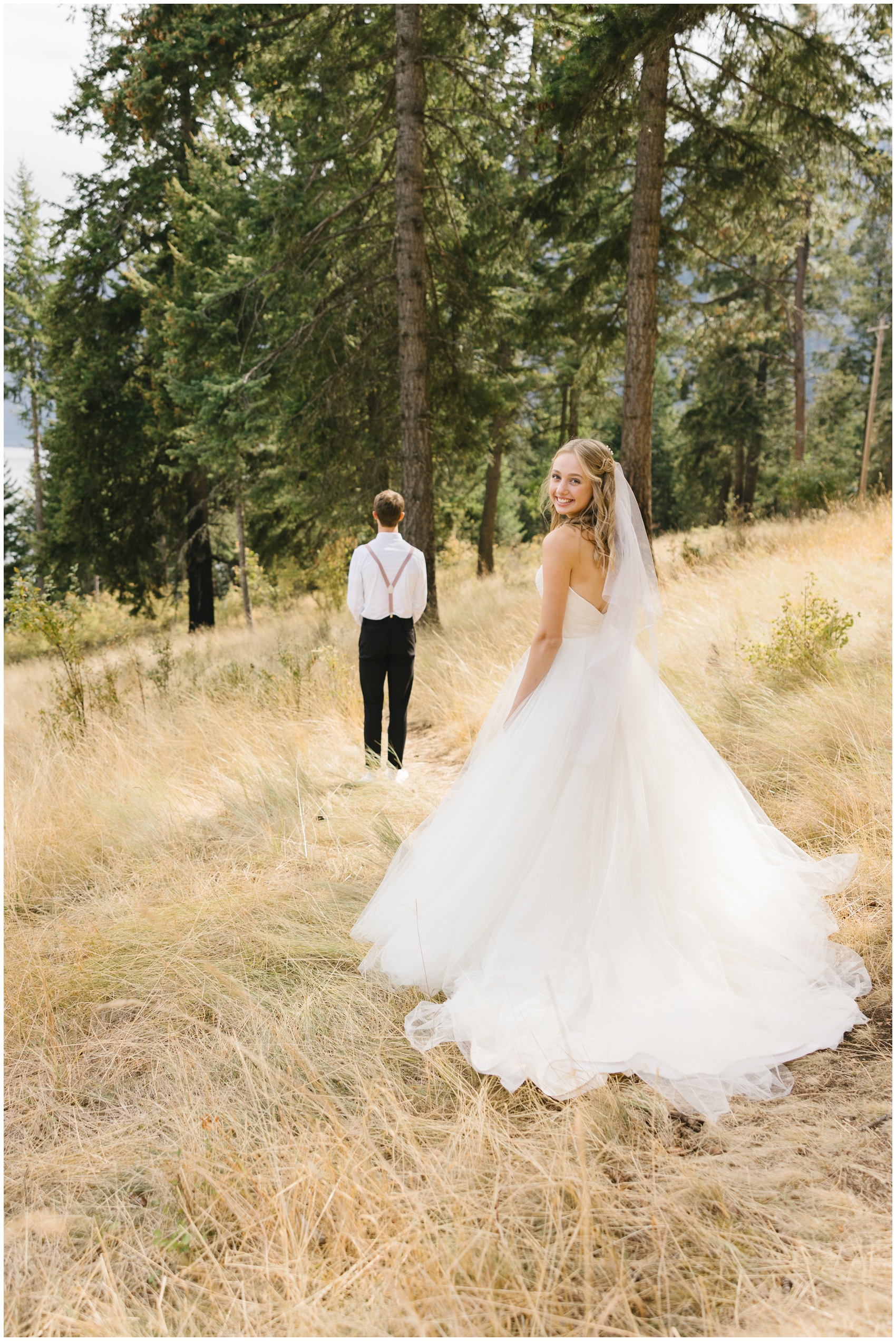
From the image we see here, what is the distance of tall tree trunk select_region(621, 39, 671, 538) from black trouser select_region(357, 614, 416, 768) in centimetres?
470

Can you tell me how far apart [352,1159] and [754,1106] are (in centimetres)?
132

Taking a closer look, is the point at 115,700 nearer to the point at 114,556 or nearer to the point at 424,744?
the point at 424,744

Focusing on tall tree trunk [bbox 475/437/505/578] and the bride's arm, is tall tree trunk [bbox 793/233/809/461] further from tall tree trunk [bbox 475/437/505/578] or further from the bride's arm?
the bride's arm

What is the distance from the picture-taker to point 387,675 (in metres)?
6.45

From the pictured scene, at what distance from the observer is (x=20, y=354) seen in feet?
79.3

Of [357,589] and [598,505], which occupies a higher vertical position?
[598,505]

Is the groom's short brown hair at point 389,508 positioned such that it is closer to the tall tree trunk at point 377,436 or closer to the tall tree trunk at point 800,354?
the tall tree trunk at point 377,436

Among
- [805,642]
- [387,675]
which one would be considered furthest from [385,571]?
[805,642]

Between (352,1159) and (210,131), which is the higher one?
(210,131)

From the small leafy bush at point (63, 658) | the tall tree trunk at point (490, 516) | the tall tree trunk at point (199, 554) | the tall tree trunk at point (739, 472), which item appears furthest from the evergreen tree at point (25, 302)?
the tall tree trunk at point (739, 472)

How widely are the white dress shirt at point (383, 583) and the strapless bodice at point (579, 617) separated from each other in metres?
2.59

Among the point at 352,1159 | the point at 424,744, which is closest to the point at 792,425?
the point at 424,744

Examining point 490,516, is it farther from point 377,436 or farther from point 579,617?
point 579,617

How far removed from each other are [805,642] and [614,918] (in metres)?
3.74
